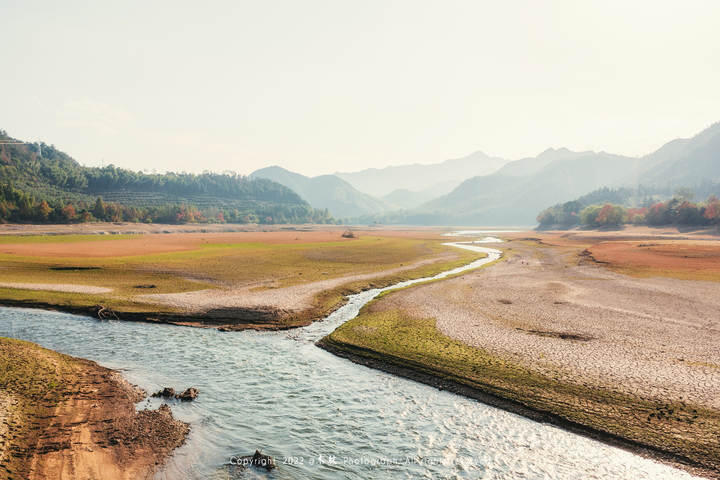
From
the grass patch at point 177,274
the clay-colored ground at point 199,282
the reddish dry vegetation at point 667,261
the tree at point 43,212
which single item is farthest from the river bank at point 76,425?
the tree at point 43,212

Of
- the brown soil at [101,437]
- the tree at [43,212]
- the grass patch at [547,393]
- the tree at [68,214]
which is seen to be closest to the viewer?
the brown soil at [101,437]

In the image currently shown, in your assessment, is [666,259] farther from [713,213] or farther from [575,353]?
[713,213]

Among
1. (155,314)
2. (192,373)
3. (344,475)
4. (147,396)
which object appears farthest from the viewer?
(155,314)

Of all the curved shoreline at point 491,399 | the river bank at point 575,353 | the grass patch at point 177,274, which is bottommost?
the curved shoreline at point 491,399

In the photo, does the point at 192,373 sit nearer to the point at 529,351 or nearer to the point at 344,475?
the point at 344,475

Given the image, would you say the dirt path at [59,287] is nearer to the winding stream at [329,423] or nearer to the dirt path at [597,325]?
the winding stream at [329,423]

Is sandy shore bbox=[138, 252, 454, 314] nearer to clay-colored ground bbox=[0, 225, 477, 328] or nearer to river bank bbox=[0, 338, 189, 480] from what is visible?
clay-colored ground bbox=[0, 225, 477, 328]

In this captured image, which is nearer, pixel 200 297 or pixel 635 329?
pixel 635 329

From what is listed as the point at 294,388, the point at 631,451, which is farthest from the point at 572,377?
the point at 294,388
